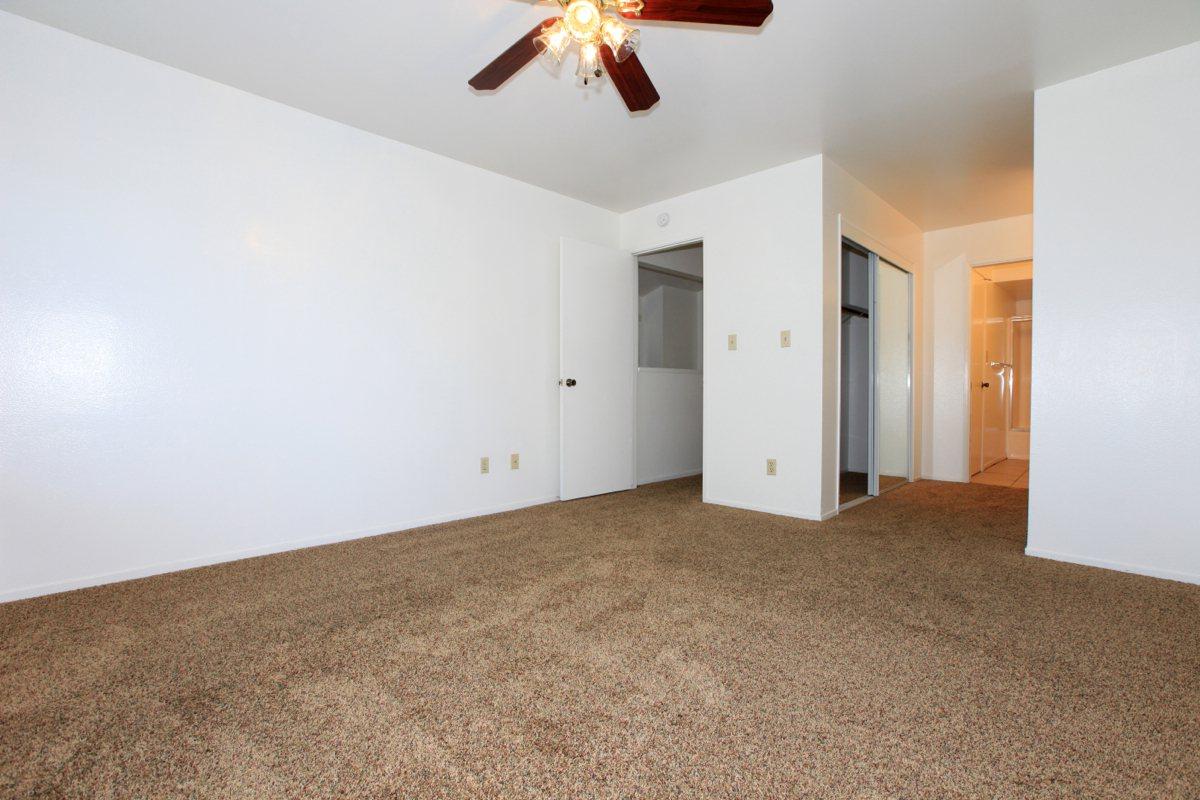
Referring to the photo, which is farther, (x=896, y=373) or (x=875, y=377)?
(x=896, y=373)

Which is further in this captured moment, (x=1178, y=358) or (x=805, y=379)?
(x=805, y=379)

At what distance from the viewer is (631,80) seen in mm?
1981

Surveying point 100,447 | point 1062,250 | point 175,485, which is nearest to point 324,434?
point 175,485

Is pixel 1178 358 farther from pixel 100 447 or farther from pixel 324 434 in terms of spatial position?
pixel 100 447

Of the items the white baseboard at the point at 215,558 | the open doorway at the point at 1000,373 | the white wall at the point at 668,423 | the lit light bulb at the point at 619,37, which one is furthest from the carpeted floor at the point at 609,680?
the open doorway at the point at 1000,373

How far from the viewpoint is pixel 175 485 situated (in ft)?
7.96

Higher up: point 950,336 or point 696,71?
point 696,71

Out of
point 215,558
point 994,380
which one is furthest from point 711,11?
point 994,380

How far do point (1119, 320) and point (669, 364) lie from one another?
3550mm

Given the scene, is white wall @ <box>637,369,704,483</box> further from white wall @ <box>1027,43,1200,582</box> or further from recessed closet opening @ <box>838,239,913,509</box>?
white wall @ <box>1027,43,1200,582</box>

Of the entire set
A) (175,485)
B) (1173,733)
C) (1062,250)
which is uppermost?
(1062,250)

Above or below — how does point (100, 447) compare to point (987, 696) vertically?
above

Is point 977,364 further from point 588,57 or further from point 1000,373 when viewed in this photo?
point 588,57

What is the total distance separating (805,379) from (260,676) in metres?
3.07
